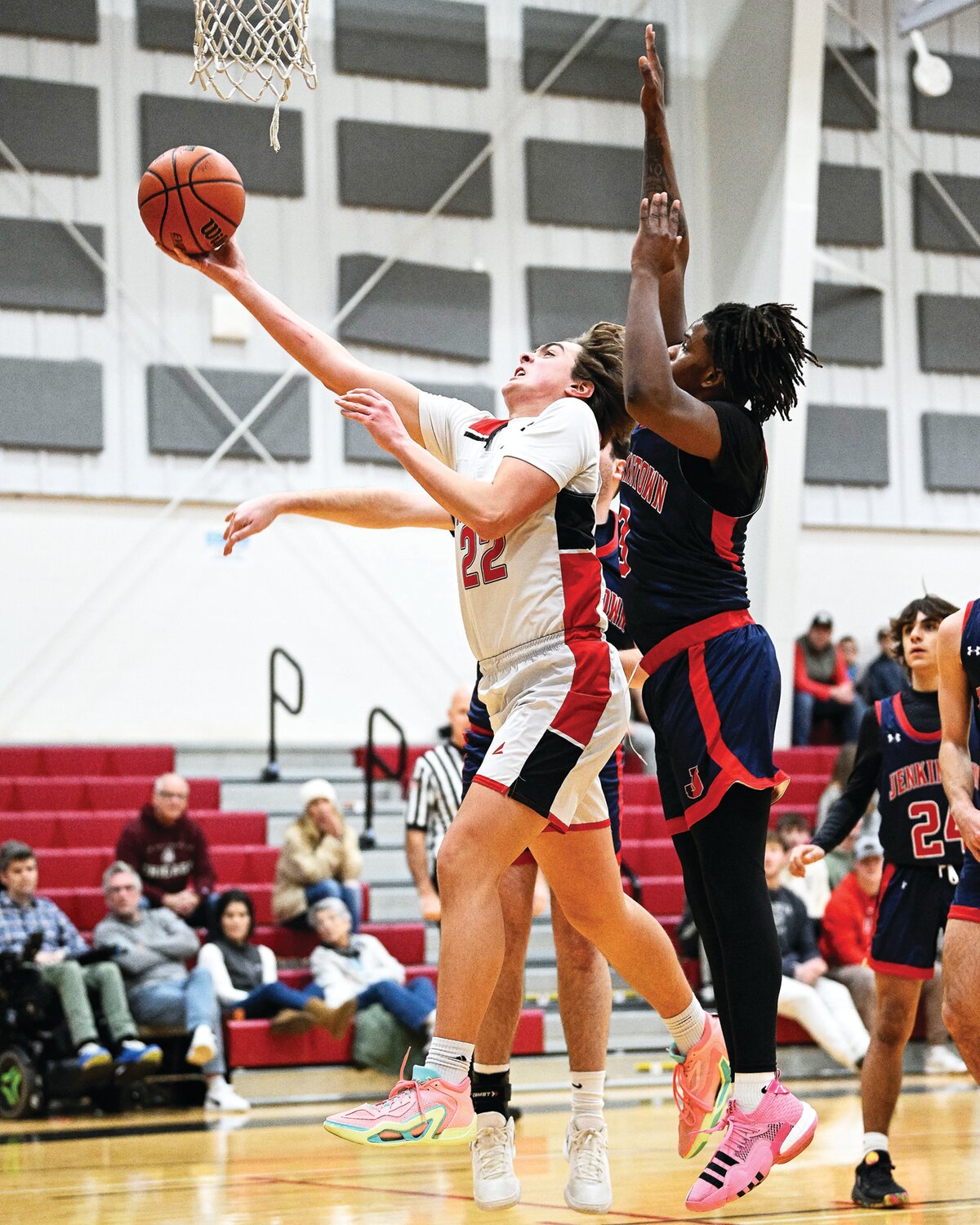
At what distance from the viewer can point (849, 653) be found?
1404cm

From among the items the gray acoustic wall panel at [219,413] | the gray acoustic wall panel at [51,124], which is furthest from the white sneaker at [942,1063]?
the gray acoustic wall panel at [51,124]

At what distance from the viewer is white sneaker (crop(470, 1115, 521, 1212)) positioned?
12.7ft

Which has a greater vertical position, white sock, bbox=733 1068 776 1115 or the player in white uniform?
the player in white uniform

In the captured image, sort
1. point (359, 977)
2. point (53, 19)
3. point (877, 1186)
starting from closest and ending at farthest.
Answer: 1. point (877, 1186)
2. point (359, 977)
3. point (53, 19)

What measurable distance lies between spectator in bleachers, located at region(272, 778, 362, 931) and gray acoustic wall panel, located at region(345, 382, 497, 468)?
4.45 metres

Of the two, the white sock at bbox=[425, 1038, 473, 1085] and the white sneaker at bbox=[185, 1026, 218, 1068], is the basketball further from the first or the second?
the white sneaker at bbox=[185, 1026, 218, 1068]

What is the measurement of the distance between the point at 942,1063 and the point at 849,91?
946 cm

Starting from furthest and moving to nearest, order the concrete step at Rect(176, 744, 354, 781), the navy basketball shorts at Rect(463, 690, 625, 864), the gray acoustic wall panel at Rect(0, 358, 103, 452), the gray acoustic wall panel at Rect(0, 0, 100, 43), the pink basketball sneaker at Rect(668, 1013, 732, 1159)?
1. the gray acoustic wall panel at Rect(0, 0, 100, 43)
2. the gray acoustic wall panel at Rect(0, 358, 103, 452)
3. the concrete step at Rect(176, 744, 354, 781)
4. the navy basketball shorts at Rect(463, 690, 625, 864)
5. the pink basketball sneaker at Rect(668, 1013, 732, 1159)

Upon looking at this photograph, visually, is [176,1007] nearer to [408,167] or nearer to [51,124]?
[51,124]

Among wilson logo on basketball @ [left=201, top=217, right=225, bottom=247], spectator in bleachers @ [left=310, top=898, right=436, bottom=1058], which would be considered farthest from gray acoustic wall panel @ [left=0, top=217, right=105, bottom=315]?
wilson logo on basketball @ [left=201, top=217, right=225, bottom=247]

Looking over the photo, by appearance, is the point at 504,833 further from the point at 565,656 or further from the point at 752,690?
the point at 752,690

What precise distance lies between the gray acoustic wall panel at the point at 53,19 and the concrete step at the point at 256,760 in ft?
19.2

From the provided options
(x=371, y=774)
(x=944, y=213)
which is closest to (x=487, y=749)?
(x=371, y=774)

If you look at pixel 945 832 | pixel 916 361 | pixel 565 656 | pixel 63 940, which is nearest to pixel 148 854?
pixel 63 940
